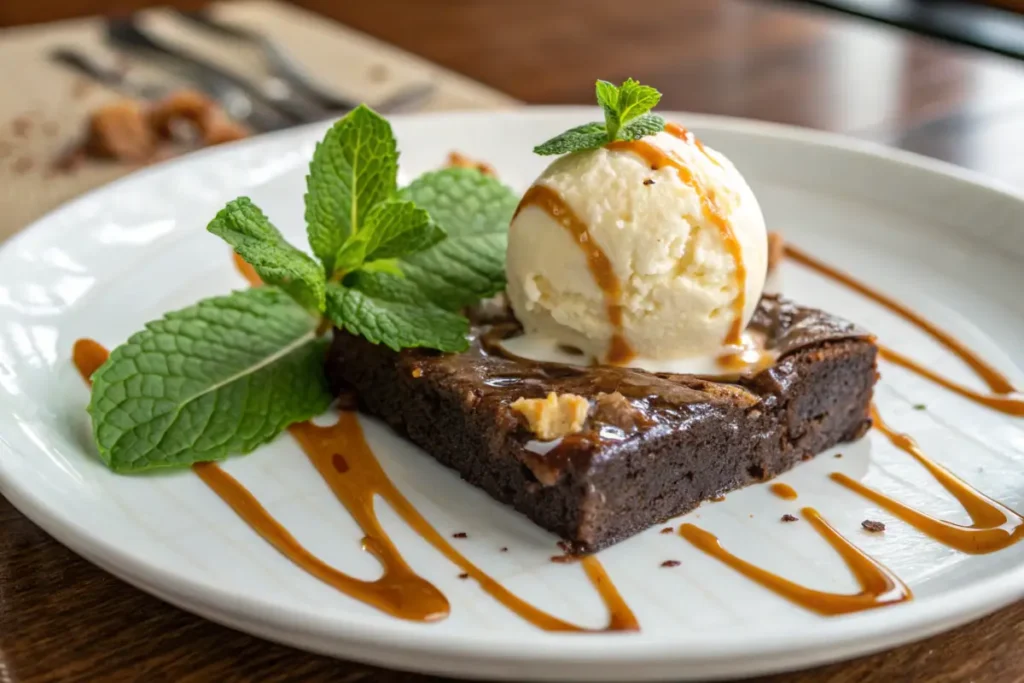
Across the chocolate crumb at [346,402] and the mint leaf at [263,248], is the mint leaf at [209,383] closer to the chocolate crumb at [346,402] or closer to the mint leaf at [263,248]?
the chocolate crumb at [346,402]

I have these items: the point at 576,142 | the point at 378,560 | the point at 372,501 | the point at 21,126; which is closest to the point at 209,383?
the point at 372,501

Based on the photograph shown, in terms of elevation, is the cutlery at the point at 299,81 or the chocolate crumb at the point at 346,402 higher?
the cutlery at the point at 299,81

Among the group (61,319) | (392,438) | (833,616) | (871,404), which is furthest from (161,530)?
(871,404)

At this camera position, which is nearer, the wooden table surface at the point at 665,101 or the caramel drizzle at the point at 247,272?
the wooden table surface at the point at 665,101

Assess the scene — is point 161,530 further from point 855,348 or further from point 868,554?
point 855,348

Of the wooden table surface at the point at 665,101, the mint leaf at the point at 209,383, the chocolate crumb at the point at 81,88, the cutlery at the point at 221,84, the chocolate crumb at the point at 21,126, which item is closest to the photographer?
the wooden table surface at the point at 665,101

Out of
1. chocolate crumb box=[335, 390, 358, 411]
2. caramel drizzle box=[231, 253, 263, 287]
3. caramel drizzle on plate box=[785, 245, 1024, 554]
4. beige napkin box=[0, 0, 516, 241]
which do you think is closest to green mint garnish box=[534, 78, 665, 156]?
chocolate crumb box=[335, 390, 358, 411]

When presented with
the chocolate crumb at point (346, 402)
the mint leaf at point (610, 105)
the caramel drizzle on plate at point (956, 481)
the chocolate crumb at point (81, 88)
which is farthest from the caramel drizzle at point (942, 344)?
the chocolate crumb at point (81, 88)
